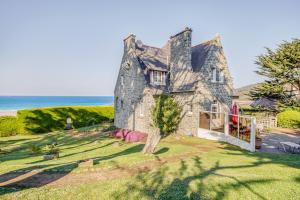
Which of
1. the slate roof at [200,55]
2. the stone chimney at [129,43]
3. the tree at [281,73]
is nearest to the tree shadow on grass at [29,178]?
the slate roof at [200,55]

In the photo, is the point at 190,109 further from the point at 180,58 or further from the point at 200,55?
the point at 200,55

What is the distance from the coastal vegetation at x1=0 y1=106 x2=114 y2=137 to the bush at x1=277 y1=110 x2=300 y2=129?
27447 millimetres

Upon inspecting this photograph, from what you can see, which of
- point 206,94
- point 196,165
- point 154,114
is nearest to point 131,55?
point 154,114

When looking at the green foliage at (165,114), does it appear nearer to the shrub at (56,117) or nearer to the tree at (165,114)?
the tree at (165,114)

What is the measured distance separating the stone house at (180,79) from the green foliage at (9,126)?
49.6 ft

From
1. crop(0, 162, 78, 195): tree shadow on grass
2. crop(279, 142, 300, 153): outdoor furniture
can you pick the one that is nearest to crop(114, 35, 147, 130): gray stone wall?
crop(279, 142, 300, 153): outdoor furniture

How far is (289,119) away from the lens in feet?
85.6

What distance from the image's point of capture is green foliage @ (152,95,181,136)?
2023cm

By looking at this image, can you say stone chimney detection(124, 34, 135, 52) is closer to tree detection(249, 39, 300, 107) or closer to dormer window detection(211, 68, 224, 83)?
dormer window detection(211, 68, 224, 83)

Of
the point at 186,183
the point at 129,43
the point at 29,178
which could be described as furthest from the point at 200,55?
the point at 29,178

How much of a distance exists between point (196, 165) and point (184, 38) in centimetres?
1503

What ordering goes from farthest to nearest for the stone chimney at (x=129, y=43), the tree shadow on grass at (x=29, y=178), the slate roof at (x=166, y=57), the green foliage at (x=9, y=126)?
the green foliage at (x=9, y=126) → the stone chimney at (x=129, y=43) → the slate roof at (x=166, y=57) → the tree shadow on grass at (x=29, y=178)

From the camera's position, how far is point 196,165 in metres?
9.84

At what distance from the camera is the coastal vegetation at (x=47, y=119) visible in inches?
1106
